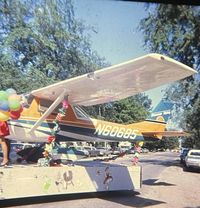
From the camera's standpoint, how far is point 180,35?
22.3 metres

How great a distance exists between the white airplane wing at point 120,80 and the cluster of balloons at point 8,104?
1408 millimetres

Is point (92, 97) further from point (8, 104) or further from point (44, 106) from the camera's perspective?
point (8, 104)

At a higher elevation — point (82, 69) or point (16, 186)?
point (82, 69)

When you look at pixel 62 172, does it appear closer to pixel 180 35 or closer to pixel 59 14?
pixel 180 35

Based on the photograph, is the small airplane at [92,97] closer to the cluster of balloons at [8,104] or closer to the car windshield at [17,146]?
the car windshield at [17,146]

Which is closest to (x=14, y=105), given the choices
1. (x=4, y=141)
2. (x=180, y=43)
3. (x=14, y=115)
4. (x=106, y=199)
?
(x=14, y=115)

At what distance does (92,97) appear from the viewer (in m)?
11.9

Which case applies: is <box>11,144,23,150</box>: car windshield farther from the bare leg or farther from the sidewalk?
the sidewalk

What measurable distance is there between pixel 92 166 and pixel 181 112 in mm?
16297

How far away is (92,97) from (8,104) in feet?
10.5

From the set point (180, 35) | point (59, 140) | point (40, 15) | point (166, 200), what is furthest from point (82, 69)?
point (166, 200)

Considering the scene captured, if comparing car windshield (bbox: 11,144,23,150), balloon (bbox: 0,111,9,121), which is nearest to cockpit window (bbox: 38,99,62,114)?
car windshield (bbox: 11,144,23,150)

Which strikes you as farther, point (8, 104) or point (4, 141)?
point (4, 141)

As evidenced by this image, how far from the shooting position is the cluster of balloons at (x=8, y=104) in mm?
9102
